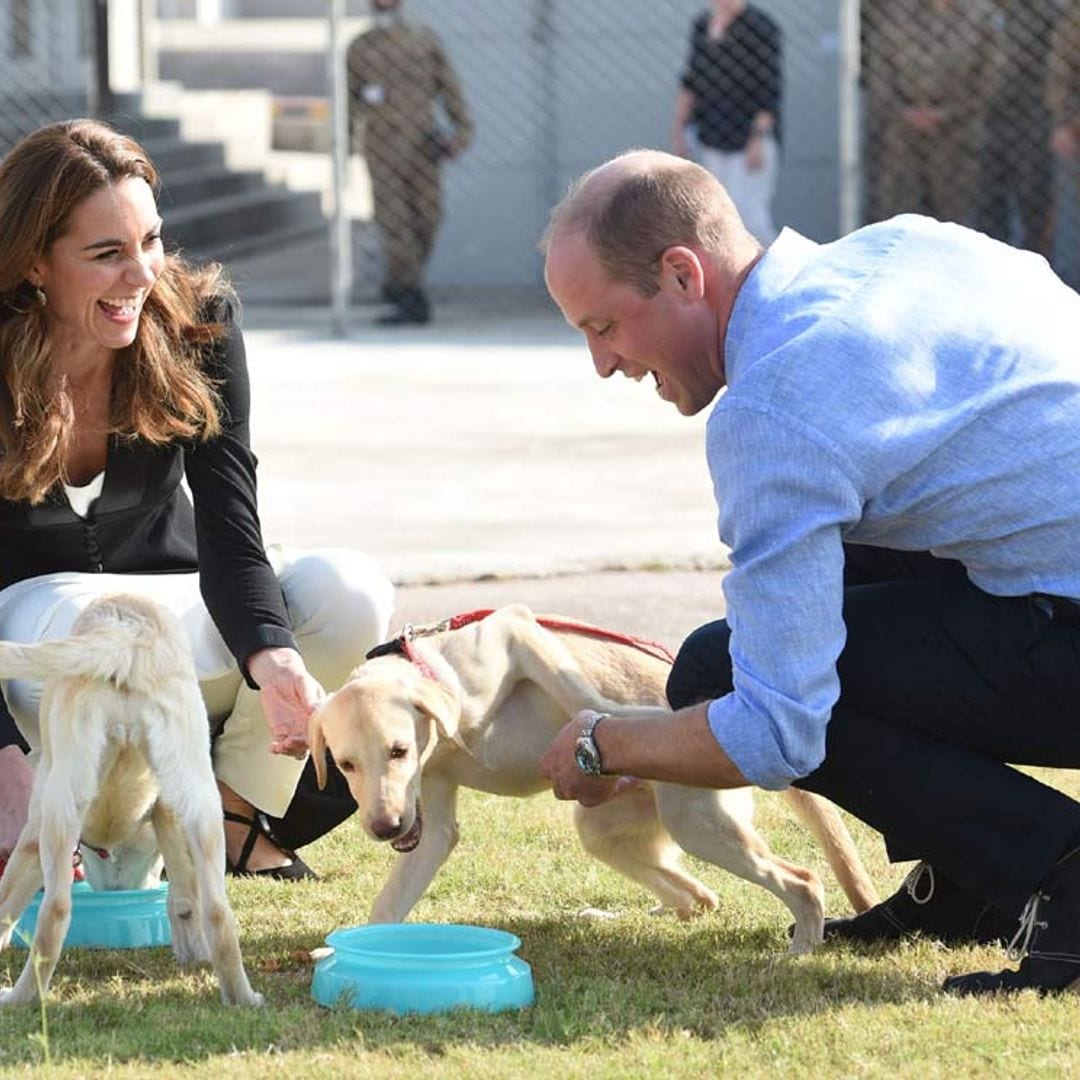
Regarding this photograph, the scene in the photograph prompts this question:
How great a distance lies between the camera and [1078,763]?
11.4 ft

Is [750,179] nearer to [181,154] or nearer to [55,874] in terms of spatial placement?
[181,154]

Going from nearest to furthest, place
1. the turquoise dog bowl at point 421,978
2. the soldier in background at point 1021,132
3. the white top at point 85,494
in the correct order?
the turquoise dog bowl at point 421,978 → the white top at point 85,494 → the soldier in background at point 1021,132

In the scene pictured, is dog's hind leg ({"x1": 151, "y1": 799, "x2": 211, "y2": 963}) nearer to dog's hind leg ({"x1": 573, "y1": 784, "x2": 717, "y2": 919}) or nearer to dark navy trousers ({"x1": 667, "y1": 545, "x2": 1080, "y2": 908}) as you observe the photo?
dog's hind leg ({"x1": 573, "y1": 784, "x2": 717, "y2": 919})

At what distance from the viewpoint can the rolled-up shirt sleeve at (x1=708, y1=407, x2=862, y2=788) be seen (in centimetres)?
304

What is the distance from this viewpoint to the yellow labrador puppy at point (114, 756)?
10.5 feet

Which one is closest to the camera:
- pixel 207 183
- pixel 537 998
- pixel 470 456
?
pixel 537 998

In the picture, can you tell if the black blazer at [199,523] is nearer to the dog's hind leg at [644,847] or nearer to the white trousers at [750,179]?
the dog's hind leg at [644,847]

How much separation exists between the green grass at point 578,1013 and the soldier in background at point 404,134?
9.66 metres

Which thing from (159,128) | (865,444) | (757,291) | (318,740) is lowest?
(159,128)

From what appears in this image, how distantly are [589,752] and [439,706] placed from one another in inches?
17.0

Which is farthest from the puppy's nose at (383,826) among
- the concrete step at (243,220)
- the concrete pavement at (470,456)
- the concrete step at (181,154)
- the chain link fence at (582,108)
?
the concrete step at (181,154)

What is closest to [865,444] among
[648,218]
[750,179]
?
[648,218]

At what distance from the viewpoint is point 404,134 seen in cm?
1334

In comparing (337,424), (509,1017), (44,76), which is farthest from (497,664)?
(44,76)
